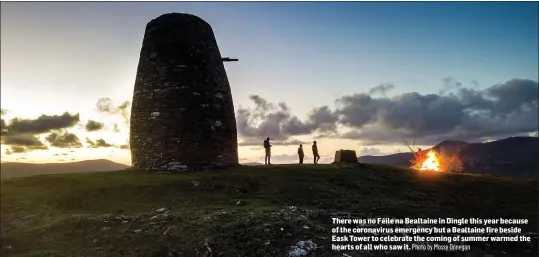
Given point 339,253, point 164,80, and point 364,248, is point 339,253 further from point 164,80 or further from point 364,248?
point 164,80

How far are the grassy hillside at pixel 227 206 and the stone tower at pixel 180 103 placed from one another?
2000mm

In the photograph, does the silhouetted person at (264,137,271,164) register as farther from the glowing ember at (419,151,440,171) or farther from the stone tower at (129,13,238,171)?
the glowing ember at (419,151,440,171)

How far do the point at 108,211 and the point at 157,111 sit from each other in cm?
922

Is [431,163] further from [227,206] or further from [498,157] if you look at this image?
[498,157]

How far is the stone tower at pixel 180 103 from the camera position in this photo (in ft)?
78.4

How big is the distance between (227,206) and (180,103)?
32.3 ft

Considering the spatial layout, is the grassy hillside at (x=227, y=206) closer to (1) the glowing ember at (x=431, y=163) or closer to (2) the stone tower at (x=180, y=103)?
(2) the stone tower at (x=180, y=103)

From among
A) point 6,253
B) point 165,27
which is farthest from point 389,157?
point 6,253

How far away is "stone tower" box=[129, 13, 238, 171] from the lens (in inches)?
941

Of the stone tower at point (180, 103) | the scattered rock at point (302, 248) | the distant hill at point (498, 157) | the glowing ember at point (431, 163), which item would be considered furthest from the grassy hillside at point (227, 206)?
the distant hill at point (498, 157)

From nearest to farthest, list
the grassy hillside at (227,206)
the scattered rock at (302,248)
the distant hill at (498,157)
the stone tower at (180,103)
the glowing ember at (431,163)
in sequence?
the scattered rock at (302,248) → the grassy hillside at (227,206) → the stone tower at (180,103) → the glowing ember at (431,163) → the distant hill at (498,157)

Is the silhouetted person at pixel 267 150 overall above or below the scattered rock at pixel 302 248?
above

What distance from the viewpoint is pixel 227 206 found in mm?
16406

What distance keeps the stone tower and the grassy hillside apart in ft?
6.56
